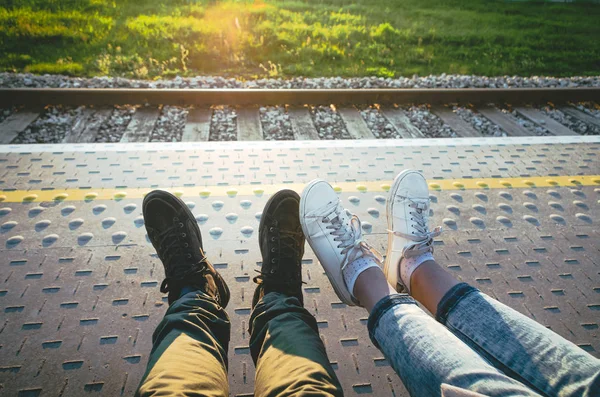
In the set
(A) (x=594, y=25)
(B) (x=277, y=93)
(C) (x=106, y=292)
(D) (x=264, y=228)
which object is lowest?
(C) (x=106, y=292)

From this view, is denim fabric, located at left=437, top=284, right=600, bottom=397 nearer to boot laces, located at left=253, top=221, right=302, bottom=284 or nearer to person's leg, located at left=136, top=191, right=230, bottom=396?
boot laces, located at left=253, top=221, right=302, bottom=284

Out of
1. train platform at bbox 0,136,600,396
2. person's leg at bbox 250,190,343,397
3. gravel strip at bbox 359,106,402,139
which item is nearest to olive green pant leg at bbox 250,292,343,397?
person's leg at bbox 250,190,343,397

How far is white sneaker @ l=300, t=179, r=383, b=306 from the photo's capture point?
2.11 metres

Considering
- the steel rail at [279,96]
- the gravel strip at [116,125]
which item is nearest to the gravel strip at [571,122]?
the steel rail at [279,96]

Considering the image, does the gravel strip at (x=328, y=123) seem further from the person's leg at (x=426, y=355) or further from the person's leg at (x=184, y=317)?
the person's leg at (x=426, y=355)

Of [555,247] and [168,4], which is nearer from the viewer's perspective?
[555,247]

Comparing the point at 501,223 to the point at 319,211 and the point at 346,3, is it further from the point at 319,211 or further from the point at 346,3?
the point at 346,3

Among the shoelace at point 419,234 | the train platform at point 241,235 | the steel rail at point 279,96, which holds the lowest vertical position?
the train platform at point 241,235

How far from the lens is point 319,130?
4.21 meters

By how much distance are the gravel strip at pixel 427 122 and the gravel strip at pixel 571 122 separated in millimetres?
1312

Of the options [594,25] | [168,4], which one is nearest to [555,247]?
[168,4]

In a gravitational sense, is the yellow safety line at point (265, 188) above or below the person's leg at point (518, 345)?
below

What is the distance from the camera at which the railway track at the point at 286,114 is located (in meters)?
4.03

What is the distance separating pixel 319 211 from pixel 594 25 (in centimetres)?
1161
